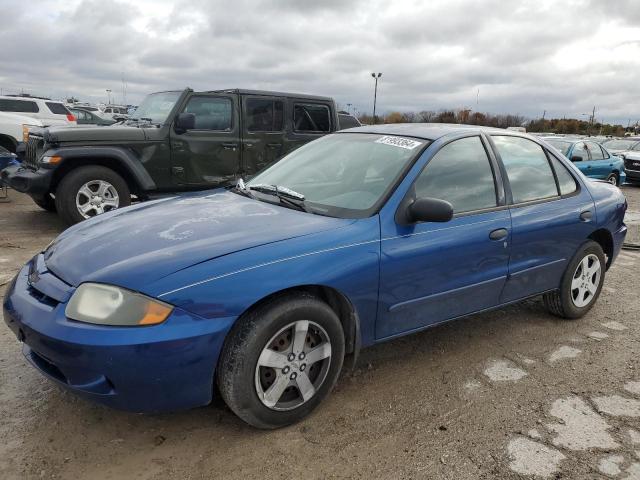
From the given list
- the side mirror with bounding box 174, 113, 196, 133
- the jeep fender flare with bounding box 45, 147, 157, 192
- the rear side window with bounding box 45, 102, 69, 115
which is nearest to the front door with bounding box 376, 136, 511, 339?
the side mirror with bounding box 174, 113, 196, 133

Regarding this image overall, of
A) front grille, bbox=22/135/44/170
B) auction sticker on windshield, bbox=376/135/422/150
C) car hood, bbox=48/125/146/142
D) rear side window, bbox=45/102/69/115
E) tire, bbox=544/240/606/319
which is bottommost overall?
tire, bbox=544/240/606/319

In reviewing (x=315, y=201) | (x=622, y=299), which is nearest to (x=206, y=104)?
(x=315, y=201)

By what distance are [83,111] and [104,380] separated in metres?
21.0

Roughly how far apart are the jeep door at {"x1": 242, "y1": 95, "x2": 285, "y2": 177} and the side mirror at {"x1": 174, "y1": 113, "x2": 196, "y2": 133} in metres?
A: 0.87

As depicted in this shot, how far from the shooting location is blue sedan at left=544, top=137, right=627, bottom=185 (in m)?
12.5

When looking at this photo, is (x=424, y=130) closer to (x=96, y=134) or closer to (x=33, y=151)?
(x=96, y=134)

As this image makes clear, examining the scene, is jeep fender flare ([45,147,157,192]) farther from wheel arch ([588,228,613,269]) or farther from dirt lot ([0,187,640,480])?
wheel arch ([588,228,613,269])

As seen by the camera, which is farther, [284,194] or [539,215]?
[539,215]

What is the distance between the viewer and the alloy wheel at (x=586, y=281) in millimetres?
4219

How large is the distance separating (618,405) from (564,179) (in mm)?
1819

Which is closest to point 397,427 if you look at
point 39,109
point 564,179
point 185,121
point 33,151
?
point 564,179

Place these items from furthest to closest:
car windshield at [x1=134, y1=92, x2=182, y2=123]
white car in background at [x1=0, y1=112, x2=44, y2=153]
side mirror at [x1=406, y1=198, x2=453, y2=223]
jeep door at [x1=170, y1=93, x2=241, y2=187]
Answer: white car in background at [x1=0, y1=112, x2=44, y2=153] → car windshield at [x1=134, y1=92, x2=182, y2=123] → jeep door at [x1=170, y1=93, x2=241, y2=187] → side mirror at [x1=406, y1=198, x2=453, y2=223]

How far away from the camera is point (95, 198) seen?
664 centimetres

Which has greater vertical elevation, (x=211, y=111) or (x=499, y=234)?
(x=211, y=111)
